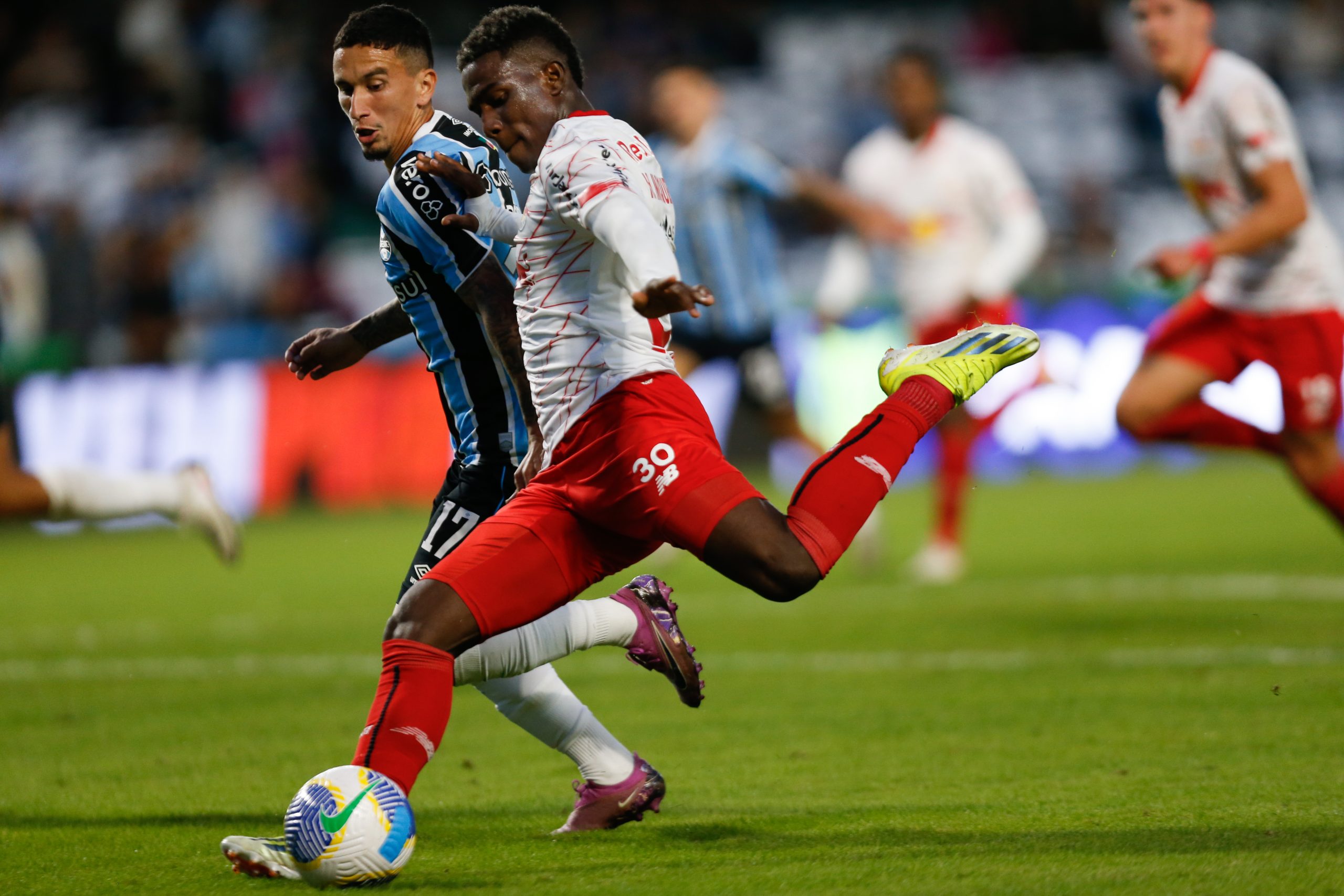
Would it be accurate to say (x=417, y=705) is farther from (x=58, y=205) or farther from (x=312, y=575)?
(x=58, y=205)

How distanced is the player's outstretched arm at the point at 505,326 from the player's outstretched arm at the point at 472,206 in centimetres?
8

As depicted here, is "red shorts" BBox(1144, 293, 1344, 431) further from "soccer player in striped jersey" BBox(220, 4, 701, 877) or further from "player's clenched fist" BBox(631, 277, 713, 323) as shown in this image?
"player's clenched fist" BBox(631, 277, 713, 323)

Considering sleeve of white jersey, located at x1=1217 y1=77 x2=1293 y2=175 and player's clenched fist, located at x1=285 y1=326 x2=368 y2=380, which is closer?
player's clenched fist, located at x1=285 y1=326 x2=368 y2=380

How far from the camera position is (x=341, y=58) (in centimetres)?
448

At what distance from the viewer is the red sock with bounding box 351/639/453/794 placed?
3793 mm

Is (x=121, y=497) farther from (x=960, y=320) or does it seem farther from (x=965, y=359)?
(x=960, y=320)

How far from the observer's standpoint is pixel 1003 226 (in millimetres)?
10016

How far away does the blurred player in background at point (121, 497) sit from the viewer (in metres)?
5.88

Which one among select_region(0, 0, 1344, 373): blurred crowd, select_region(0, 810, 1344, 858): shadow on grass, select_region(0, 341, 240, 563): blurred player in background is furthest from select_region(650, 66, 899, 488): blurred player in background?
select_region(0, 0, 1344, 373): blurred crowd

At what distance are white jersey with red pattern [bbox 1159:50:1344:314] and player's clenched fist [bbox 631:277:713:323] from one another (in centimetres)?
391

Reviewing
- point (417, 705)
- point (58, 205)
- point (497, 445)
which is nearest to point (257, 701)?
point (497, 445)

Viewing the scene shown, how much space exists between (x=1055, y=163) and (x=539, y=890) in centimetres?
1775

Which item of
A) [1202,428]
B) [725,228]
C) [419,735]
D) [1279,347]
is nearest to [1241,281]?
[1279,347]

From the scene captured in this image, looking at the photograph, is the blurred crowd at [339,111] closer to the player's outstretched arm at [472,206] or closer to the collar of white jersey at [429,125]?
the collar of white jersey at [429,125]
